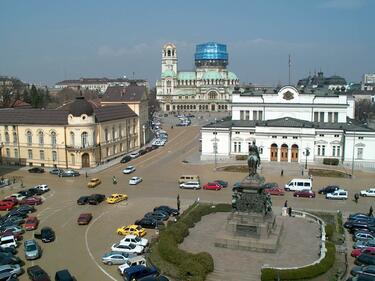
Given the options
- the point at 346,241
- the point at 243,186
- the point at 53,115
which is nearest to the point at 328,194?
the point at 346,241

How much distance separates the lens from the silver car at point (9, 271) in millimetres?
24067

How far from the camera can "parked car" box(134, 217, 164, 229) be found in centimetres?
3359

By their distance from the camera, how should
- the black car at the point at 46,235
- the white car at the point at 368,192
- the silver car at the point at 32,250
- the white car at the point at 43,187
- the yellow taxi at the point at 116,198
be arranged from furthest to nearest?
the white car at the point at 43,187 → the white car at the point at 368,192 → the yellow taxi at the point at 116,198 → the black car at the point at 46,235 → the silver car at the point at 32,250

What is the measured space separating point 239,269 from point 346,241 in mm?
10243

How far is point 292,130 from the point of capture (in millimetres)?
58781

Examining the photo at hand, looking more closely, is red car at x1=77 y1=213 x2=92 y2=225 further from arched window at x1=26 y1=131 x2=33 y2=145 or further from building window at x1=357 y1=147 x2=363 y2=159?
building window at x1=357 y1=147 x2=363 y2=159

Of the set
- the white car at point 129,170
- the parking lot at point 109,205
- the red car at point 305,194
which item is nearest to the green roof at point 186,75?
the parking lot at point 109,205

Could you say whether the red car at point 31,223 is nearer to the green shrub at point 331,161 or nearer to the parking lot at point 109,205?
the parking lot at point 109,205

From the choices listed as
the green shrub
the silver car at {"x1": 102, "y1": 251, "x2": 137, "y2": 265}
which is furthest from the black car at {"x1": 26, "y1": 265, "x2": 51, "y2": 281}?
the green shrub

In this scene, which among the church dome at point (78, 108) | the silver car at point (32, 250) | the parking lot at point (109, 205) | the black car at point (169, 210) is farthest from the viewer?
the church dome at point (78, 108)

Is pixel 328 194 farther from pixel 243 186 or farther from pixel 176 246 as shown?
pixel 176 246

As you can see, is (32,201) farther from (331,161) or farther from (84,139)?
(331,161)

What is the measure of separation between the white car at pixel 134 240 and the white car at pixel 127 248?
448mm

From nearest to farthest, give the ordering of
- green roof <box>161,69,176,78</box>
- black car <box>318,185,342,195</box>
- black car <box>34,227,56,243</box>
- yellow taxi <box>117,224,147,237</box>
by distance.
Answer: black car <box>34,227,56,243</box>, yellow taxi <box>117,224,147,237</box>, black car <box>318,185,342,195</box>, green roof <box>161,69,176,78</box>
